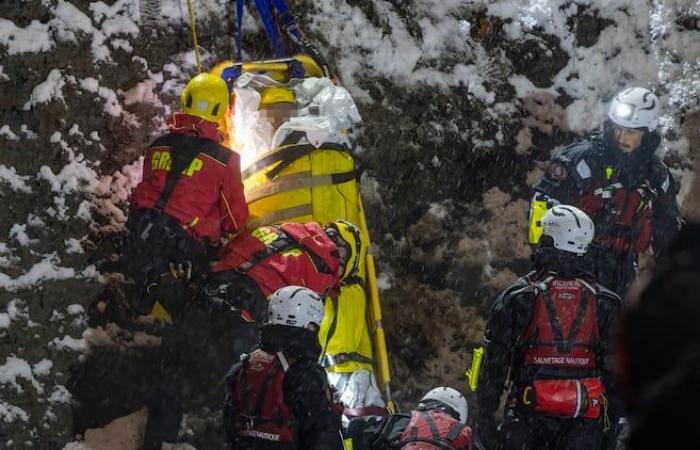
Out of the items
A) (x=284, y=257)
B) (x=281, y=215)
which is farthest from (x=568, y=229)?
(x=281, y=215)

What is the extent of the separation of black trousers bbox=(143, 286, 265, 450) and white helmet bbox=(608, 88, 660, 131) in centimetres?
273

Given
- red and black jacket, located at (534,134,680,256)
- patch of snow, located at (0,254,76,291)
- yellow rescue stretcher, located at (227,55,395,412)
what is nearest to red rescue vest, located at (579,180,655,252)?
red and black jacket, located at (534,134,680,256)

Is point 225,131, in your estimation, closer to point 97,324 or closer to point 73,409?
point 97,324

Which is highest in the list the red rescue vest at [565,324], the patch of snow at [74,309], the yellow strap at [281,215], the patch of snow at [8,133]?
the patch of snow at [8,133]

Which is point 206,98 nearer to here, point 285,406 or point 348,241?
point 348,241

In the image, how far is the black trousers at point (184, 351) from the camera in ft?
18.7

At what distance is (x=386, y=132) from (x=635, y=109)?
198 cm

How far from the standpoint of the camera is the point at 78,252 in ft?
20.3

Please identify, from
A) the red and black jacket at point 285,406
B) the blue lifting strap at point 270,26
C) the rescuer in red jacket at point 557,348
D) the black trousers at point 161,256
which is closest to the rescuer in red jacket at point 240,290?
the black trousers at point 161,256

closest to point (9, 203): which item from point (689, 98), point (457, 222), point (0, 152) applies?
point (0, 152)

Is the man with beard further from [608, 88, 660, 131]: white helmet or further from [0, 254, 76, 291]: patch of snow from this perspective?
[0, 254, 76, 291]: patch of snow

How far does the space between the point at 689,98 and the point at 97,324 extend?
16.7ft

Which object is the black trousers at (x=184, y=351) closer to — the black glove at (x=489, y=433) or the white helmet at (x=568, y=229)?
the black glove at (x=489, y=433)

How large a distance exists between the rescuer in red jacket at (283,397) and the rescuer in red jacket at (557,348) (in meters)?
1.03
